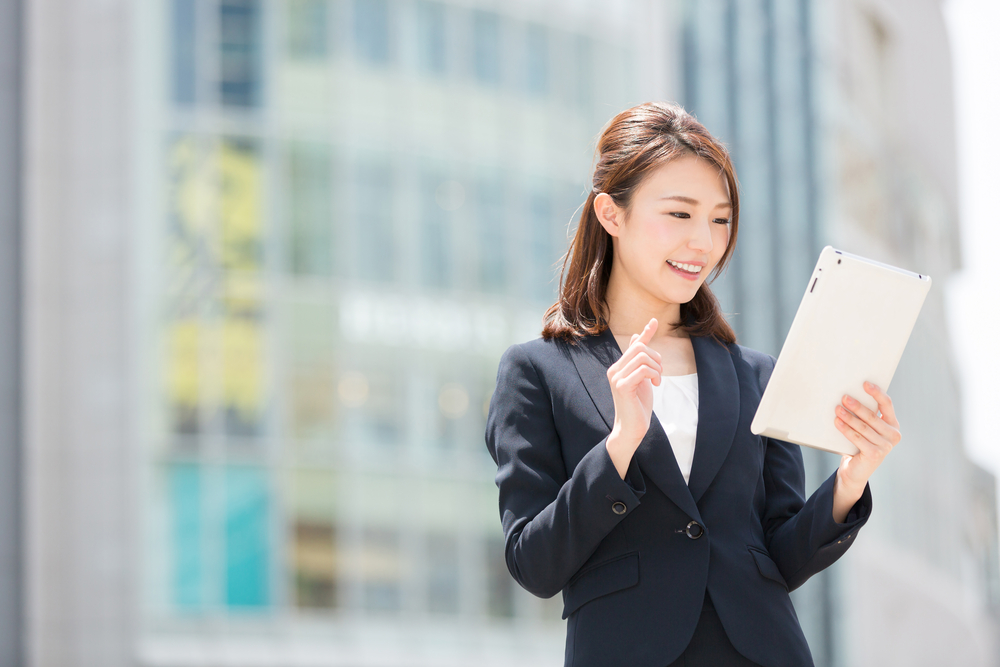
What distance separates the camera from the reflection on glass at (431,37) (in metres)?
17.0

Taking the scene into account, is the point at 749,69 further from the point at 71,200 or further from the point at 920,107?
the point at 71,200

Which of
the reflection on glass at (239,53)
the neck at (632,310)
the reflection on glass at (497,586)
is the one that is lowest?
the reflection on glass at (497,586)

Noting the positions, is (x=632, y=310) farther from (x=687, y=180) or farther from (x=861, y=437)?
(x=861, y=437)

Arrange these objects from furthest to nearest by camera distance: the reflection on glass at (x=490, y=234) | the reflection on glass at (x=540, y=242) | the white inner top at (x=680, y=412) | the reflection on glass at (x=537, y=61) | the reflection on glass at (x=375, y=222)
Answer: the reflection on glass at (x=537, y=61), the reflection on glass at (x=540, y=242), the reflection on glass at (x=490, y=234), the reflection on glass at (x=375, y=222), the white inner top at (x=680, y=412)

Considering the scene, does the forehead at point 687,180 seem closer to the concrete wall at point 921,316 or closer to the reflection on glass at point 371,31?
the reflection on glass at point 371,31

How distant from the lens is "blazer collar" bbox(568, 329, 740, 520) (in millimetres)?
2301

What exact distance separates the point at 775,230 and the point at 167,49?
12.9 m

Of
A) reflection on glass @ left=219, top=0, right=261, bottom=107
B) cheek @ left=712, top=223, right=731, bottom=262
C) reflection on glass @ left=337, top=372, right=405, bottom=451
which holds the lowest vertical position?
reflection on glass @ left=337, top=372, right=405, bottom=451

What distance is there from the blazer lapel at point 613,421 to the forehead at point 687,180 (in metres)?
0.32

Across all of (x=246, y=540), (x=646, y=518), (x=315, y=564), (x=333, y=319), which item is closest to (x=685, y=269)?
(x=646, y=518)

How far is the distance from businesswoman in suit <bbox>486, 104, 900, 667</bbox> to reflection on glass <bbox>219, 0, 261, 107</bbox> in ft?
45.6

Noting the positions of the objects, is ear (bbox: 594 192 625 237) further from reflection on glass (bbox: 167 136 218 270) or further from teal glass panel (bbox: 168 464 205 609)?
A: reflection on glass (bbox: 167 136 218 270)

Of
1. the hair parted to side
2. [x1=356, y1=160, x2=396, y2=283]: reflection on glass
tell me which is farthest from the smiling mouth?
[x1=356, y1=160, x2=396, y2=283]: reflection on glass

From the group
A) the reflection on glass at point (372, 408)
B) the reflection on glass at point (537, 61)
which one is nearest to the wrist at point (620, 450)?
the reflection on glass at point (372, 408)
